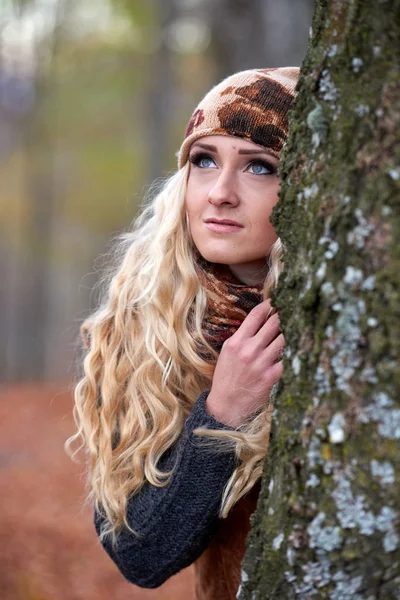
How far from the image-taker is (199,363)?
2.63 meters

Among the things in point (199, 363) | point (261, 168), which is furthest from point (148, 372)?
point (261, 168)

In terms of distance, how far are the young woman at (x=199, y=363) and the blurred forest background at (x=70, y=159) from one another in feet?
6.19

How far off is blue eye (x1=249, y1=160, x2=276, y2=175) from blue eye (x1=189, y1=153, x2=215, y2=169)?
0.18 metres

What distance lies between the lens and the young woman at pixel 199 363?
2.39 metres

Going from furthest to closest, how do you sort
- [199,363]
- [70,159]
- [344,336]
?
[70,159], [199,363], [344,336]

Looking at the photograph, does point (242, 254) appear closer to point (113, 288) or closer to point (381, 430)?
point (113, 288)

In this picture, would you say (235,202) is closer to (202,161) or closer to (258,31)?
(202,161)

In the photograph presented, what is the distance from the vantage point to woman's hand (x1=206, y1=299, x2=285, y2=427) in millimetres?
2354

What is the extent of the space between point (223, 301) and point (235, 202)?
1.24 ft

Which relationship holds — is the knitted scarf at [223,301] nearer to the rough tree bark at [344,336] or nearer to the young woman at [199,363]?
the young woman at [199,363]

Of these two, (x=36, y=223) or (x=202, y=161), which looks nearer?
(x=202, y=161)

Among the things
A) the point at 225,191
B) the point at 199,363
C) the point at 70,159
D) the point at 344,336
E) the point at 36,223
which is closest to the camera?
the point at 344,336

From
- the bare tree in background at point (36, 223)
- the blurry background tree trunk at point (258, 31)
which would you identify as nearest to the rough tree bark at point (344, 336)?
the blurry background tree trunk at point (258, 31)

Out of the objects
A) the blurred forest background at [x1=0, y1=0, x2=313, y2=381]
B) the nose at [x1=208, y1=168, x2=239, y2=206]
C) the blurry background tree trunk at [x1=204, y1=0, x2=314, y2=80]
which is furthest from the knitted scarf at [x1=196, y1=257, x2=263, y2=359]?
the blurred forest background at [x1=0, y1=0, x2=313, y2=381]
